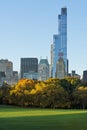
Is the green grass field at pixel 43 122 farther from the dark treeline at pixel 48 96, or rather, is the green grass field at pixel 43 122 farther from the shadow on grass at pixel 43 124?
the dark treeline at pixel 48 96

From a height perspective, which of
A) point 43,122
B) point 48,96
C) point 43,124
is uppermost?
point 48,96

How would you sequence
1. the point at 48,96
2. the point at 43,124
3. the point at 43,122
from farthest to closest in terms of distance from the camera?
the point at 48,96
the point at 43,122
the point at 43,124

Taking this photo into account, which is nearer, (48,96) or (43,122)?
(43,122)

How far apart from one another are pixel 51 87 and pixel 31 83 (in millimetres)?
13265

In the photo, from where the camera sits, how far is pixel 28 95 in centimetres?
11375

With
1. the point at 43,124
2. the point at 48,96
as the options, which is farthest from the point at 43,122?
the point at 48,96

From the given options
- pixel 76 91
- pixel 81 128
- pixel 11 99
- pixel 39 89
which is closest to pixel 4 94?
pixel 11 99

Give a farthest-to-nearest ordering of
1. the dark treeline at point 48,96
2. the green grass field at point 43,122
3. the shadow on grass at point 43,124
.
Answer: the dark treeline at point 48,96
the green grass field at point 43,122
the shadow on grass at point 43,124

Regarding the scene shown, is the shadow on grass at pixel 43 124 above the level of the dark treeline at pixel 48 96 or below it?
below

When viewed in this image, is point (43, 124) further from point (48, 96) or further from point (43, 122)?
point (48, 96)

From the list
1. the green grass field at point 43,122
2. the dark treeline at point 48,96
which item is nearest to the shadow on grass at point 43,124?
the green grass field at point 43,122

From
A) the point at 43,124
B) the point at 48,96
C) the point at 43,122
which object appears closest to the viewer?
the point at 43,124

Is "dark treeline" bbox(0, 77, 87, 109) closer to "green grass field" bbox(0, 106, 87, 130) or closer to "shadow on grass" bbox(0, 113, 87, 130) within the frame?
"green grass field" bbox(0, 106, 87, 130)

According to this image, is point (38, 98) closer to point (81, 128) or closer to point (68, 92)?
point (68, 92)
